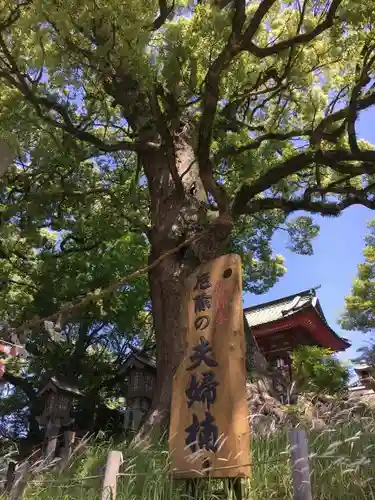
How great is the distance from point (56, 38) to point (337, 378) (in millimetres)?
7730

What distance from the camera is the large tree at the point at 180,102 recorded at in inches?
251

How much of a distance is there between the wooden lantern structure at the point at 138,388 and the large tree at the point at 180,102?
3533mm

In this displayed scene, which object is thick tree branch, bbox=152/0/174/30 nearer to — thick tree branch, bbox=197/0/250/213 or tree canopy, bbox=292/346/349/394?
thick tree branch, bbox=197/0/250/213

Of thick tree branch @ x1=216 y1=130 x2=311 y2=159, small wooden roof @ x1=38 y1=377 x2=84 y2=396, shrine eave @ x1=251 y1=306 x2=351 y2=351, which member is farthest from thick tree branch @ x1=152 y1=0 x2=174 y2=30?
shrine eave @ x1=251 y1=306 x2=351 y2=351

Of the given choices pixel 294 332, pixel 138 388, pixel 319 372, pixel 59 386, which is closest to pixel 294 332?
pixel 294 332

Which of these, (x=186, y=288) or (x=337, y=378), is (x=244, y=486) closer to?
(x=186, y=288)

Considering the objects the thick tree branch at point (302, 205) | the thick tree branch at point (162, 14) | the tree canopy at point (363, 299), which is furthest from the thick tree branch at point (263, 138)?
the tree canopy at point (363, 299)

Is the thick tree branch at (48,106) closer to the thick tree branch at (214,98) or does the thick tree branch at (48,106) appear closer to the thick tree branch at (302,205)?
the thick tree branch at (214,98)

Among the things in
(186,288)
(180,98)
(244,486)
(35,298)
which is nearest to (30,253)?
(35,298)

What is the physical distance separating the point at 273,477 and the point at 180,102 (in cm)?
589

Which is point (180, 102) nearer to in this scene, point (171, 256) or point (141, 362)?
point (171, 256)

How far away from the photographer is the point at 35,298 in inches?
560

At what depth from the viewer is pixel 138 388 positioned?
1069cm

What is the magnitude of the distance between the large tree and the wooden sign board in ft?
3.31
